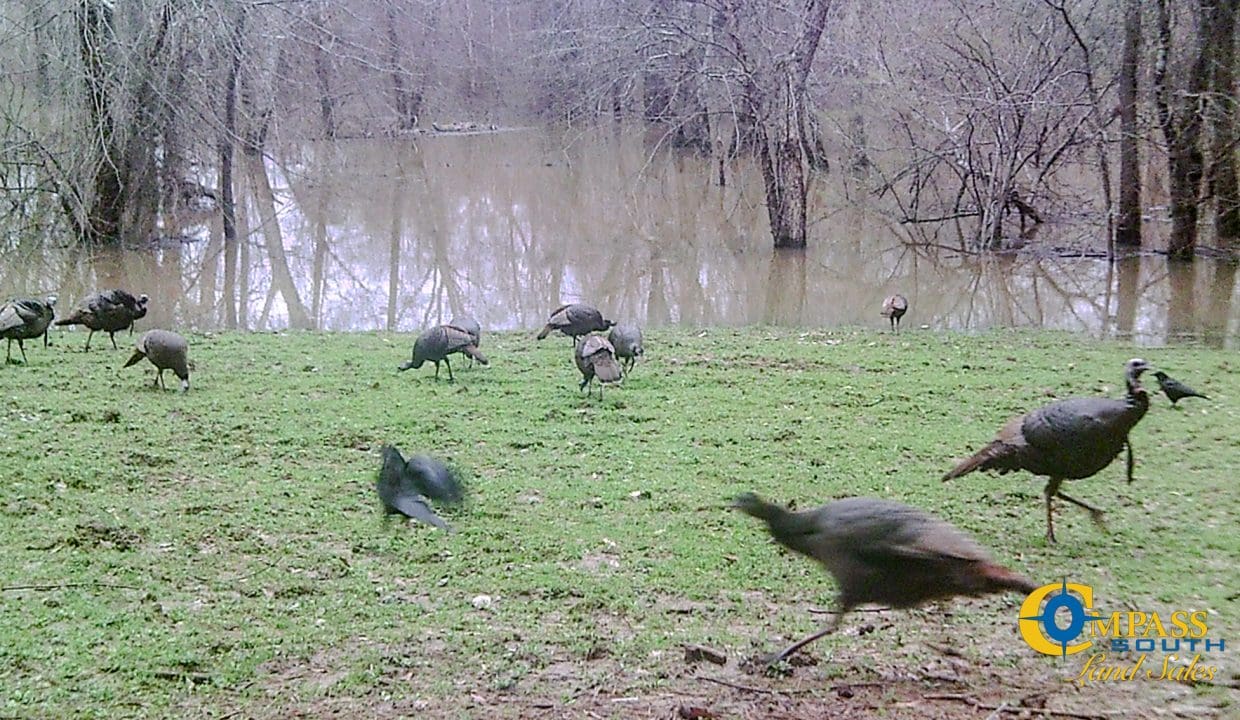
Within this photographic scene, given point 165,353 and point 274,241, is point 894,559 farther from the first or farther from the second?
point 274,241

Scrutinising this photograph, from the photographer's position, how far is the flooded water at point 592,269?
1395 cm

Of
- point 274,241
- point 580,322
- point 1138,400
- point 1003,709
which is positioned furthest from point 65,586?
point 274,241

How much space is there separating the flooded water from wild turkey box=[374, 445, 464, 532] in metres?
7.79

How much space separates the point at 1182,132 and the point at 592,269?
911cm

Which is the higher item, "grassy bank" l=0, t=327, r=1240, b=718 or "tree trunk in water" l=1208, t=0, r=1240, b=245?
"tree trunk in water" l=1208, t=0, r=1240, b=245

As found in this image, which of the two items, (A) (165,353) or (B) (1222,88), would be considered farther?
(B) (1222,88)

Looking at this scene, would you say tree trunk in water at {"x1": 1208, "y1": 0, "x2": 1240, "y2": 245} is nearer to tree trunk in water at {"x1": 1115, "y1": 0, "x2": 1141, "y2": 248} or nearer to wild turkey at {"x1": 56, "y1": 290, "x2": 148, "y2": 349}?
tree trunk in water at {"x1": 1115, "y1": 0, "x2": 1141, "y2": 248}

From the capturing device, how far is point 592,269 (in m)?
17.3

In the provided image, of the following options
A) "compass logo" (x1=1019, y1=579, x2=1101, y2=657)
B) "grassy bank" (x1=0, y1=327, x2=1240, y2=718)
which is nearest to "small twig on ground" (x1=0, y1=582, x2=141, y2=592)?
"grassy bank" (x1=0, y1=327, x2=1240, y2=718)

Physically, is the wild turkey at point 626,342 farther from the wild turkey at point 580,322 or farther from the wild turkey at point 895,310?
the wild turkey at point 895,310

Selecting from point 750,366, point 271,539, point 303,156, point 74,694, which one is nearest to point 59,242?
→ point 303,156

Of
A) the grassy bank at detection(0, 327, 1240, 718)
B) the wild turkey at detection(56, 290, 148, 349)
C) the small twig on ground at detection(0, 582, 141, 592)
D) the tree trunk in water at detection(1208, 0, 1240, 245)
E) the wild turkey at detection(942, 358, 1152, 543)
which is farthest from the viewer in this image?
the tree trunk in water at detection(1208, 0, 1240, 245)

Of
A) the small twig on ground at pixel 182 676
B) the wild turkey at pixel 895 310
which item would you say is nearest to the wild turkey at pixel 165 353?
the small twig on ground at pixel 182 676

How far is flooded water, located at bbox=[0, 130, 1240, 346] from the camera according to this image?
45.8 ft
